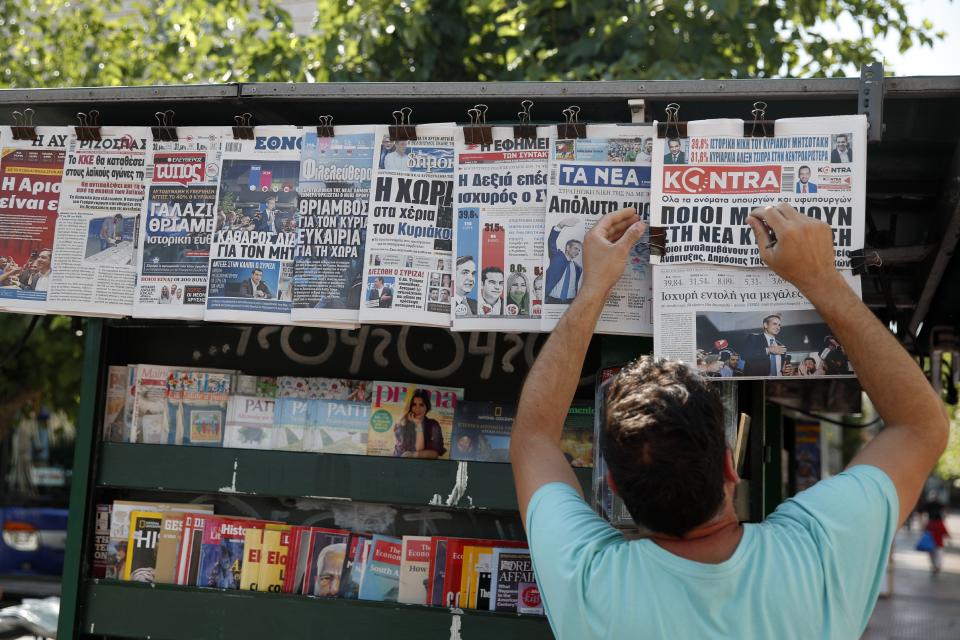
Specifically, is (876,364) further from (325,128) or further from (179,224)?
(179,224)

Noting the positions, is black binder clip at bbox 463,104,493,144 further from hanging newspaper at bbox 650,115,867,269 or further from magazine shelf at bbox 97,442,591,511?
magazine shelf at bbox 97,442,591,511

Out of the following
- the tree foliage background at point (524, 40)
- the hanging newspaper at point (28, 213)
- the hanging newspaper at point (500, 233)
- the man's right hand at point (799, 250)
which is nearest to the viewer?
the man's right hand at point (799, 250)

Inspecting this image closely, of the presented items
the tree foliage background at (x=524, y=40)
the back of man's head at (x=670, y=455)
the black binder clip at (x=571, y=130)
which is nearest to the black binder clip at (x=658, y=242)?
the black binder clip at (x=571, y=130)

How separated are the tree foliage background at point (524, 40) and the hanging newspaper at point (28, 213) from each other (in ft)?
13.5

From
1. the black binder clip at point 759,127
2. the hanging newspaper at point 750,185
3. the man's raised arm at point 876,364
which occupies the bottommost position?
the man's raised arm at point 876,364

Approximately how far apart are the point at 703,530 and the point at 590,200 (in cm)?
120

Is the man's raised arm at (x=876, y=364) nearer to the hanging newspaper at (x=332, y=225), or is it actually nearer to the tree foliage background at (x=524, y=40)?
the hanging newspaper at (x=332, y=225)

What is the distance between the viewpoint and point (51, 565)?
1208 cm

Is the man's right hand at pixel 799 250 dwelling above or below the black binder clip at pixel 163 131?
below

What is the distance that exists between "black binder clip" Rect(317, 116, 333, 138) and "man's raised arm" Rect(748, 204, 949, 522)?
1.29m

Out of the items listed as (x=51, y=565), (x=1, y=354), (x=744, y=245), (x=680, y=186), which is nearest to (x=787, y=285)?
(x=744, y=245)

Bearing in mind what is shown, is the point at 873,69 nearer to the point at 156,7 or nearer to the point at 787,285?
the point at 787,285

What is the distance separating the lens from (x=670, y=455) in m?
1.56

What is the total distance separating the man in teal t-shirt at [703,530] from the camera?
1.54 meters
